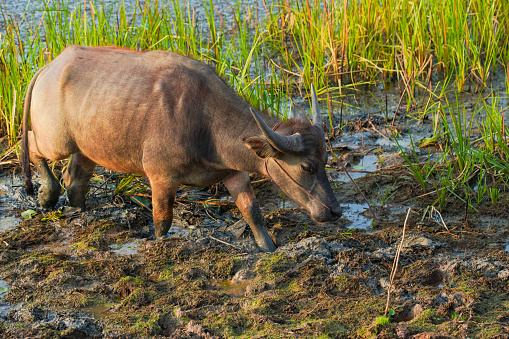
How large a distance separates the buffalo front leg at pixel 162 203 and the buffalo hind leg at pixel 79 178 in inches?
A: 36.6

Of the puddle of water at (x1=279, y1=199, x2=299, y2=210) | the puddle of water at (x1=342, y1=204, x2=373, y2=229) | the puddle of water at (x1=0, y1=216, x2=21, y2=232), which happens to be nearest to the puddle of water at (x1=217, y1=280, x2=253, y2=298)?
the puddle of water at (x1=342, y1=204, x2=373, y2=229)

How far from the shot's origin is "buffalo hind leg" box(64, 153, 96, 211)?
5.10 m

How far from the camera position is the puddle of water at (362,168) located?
18.3 feet

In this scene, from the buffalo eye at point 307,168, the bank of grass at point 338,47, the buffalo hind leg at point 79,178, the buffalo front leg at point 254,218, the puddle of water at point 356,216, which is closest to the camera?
the buffalo eye at point 307,168

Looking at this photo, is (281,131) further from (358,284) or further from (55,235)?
(55,235)

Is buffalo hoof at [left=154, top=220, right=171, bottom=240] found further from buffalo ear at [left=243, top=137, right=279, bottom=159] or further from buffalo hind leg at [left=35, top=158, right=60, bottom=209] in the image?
buffalo hind leg at [left=35, top=158, right=60, bottom=209]

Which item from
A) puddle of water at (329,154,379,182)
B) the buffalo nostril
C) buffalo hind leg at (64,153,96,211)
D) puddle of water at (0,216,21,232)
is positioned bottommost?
puddle of water at (0,216,21,232)

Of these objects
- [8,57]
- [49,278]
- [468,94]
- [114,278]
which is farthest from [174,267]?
[468,94]

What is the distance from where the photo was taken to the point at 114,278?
155 inches

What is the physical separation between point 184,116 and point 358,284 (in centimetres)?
164

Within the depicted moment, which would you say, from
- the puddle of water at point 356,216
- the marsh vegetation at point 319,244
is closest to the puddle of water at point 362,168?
the marsh vegetation at point 319,244

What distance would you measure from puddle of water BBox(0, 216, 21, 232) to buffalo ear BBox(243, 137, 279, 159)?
216 centimetres

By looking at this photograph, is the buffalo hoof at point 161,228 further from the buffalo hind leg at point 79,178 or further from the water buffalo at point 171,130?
A: the buffalo hind leg at point 79,178

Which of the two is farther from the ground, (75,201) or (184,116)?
(184,116)
